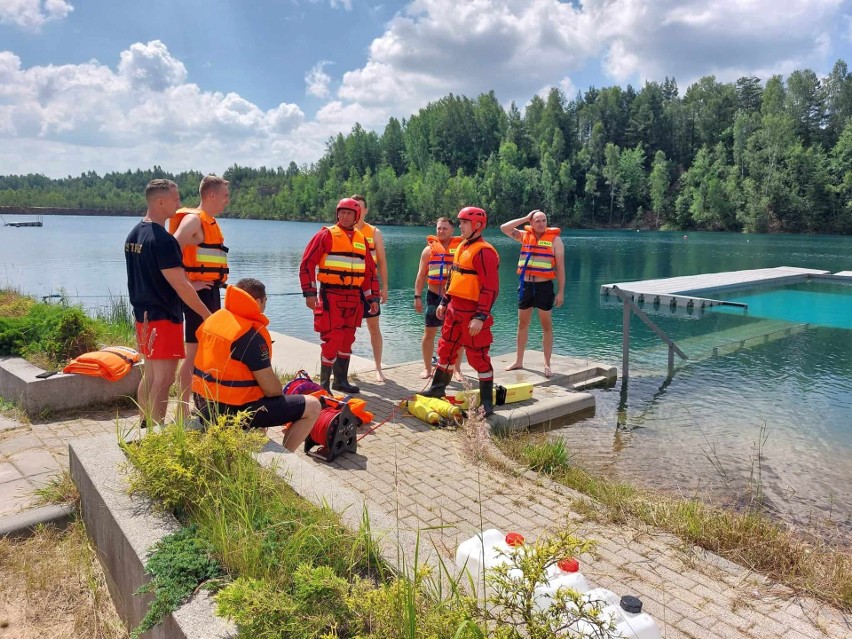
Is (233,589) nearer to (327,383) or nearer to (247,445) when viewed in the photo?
(247,445)

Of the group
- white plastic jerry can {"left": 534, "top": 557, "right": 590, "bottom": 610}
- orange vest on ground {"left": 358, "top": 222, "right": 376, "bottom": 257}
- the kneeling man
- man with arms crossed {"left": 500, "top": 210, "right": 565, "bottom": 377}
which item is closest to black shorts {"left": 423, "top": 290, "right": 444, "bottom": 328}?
orange vest on ground {"left": 358, "top": 222, "right": 376, "bottom": 257}

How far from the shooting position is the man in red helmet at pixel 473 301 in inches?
229

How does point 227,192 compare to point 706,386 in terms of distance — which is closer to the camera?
point 227,192

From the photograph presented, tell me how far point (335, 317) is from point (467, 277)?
150cm

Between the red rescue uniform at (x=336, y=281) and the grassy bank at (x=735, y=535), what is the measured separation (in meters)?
2.66

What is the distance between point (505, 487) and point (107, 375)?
385cm

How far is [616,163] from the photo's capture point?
8719cm

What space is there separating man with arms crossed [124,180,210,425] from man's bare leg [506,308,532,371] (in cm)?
→ 439

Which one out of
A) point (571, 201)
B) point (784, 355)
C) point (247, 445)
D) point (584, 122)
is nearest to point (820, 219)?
point (571, 201)

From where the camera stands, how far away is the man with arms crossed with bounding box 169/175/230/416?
5.23m

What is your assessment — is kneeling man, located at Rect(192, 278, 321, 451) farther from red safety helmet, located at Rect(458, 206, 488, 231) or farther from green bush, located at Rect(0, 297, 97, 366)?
green bush, located at Rect(0, 297, 97, 366)

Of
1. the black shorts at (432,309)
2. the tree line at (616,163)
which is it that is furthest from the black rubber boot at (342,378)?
the tree line at (616,163)

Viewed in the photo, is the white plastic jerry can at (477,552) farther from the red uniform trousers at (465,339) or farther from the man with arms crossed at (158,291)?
the red uniform trousers at (465,339)

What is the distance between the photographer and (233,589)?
2.15 meters
